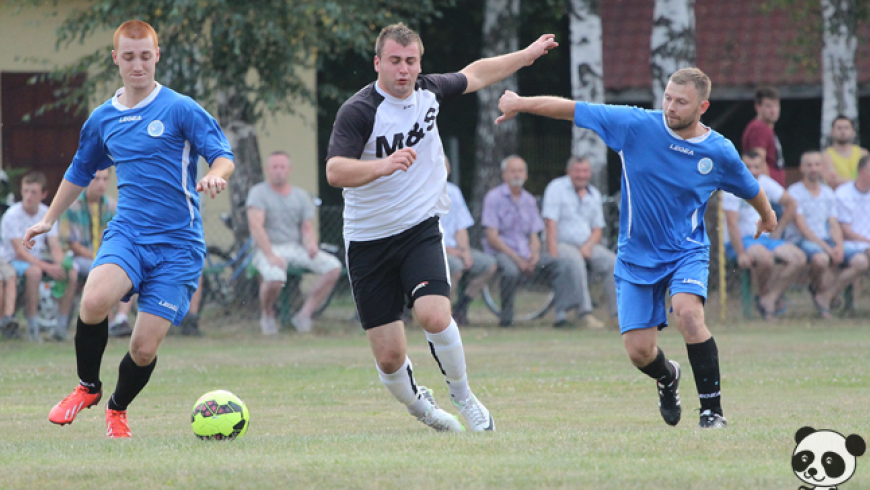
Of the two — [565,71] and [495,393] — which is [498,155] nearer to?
[565,71]

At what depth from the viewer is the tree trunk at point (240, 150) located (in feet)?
50.4

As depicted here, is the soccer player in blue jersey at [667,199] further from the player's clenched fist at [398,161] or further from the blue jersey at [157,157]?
the blue jersey at [157,157]

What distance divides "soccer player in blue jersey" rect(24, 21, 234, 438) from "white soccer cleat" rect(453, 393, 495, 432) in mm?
1683

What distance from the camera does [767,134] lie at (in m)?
15.1

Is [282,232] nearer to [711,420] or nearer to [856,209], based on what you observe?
[856,209]

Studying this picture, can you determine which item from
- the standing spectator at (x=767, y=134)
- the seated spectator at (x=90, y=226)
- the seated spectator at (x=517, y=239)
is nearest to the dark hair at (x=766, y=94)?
the standing spectator at (x=767, y=134)

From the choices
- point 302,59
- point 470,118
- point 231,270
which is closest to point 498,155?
point 470,118

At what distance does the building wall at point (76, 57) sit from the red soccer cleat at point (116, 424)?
9942mm

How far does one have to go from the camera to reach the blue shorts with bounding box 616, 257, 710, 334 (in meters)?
6.68

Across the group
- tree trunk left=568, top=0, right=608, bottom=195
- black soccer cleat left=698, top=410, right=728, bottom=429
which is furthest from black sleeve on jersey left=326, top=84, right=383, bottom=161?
tree trunk left=568, top=0, right=608, bottom=195

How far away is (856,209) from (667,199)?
8677 mm

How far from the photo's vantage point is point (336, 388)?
9352 millimetres

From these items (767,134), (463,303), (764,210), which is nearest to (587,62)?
(767,134)

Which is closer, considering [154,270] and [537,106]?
[154,270]
